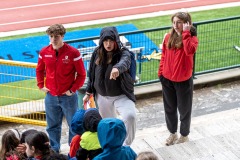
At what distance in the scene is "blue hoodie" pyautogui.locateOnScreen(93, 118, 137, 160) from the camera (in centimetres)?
451

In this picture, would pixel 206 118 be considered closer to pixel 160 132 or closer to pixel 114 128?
pixel 160 132

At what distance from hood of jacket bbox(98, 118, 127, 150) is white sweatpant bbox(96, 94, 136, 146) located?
4.99ft

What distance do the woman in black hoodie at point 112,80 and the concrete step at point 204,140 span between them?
64 cm

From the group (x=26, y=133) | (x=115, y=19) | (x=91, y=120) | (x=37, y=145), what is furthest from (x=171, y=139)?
(x=115, y=19)

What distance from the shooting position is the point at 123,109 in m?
6.16

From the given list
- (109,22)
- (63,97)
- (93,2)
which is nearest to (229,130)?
(63,97)

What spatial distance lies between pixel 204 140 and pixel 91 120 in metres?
2.14

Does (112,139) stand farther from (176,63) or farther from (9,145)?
(176,63)

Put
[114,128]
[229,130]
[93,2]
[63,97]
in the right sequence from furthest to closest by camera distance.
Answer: [93,2] → [229,130] → [63,97] → [114,128]

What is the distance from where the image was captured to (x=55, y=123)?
6816 millimetres

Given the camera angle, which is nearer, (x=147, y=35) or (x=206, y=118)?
(x=206, y=118)

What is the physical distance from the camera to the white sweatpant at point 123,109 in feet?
20.1

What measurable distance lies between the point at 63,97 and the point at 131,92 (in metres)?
0.95

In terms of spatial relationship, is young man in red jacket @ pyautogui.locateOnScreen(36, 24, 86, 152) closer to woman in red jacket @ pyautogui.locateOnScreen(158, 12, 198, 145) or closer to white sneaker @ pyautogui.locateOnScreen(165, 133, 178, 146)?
woman in red jacket @ pyautogui.locateOnScreen(158, 12, 198, 145)
